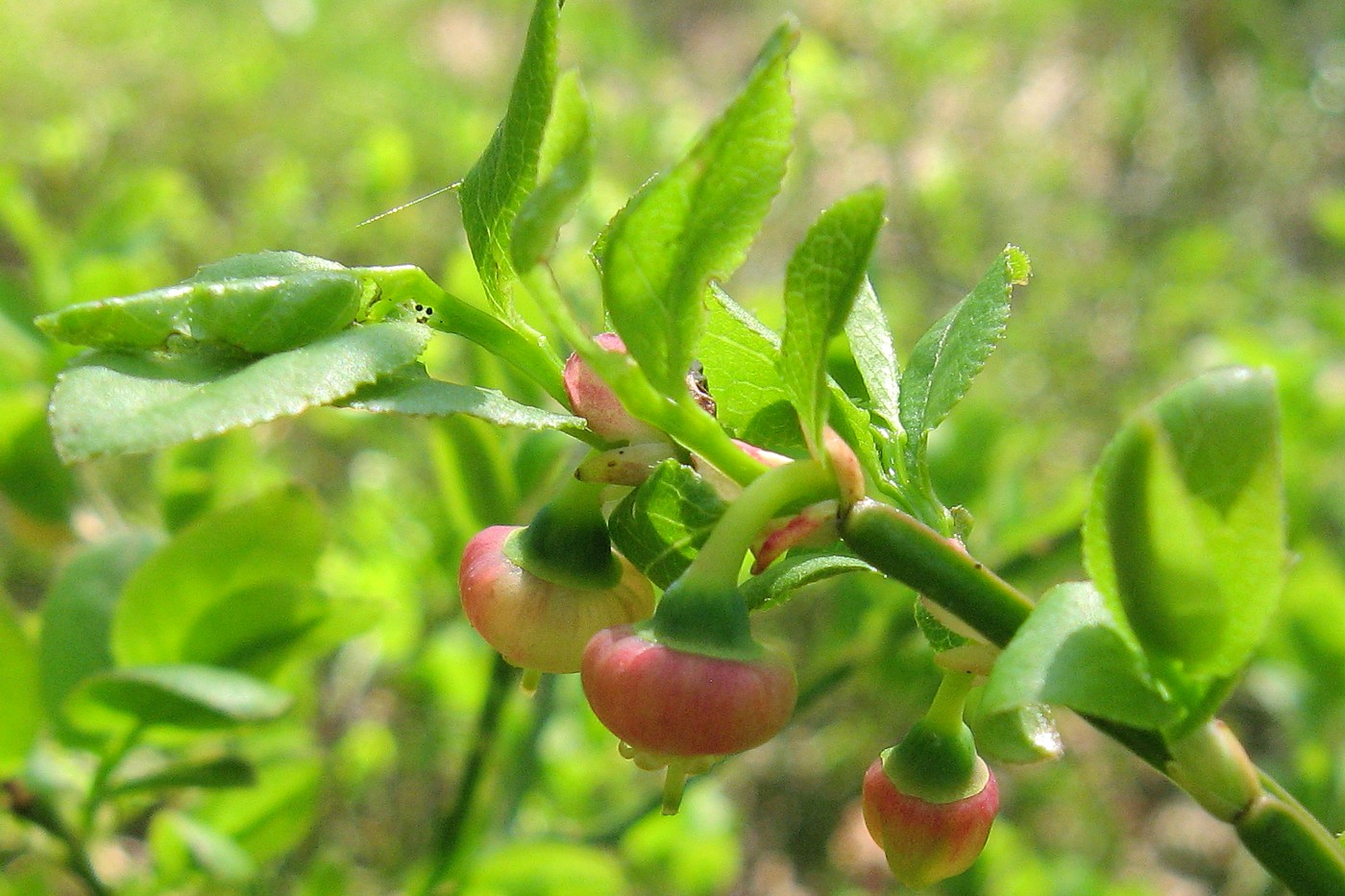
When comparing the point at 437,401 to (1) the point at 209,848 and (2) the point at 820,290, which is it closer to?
(2) the point at 820,290

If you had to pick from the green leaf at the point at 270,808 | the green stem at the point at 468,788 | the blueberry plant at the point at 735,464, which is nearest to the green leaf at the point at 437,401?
the blueberry plant at the point at 735,464

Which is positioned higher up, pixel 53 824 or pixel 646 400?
pixel 646 400

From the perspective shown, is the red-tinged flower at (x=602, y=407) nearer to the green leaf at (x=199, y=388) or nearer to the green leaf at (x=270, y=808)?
the green leaf at (x=199, y=388)

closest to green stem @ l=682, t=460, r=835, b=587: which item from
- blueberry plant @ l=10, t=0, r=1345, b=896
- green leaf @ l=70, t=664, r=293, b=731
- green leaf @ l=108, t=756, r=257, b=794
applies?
blueberry plant @ l=10, t=0, r=1345, b=896

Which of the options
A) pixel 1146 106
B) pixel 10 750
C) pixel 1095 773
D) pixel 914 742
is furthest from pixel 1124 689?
pixel 1146 106

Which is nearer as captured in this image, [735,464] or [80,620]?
[735,464]

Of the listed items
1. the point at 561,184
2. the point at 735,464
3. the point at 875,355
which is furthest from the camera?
the point at 875,355

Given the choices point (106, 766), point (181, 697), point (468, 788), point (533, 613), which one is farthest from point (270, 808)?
point (533, 613)

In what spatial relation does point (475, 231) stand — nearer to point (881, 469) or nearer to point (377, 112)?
point (881, 469)
